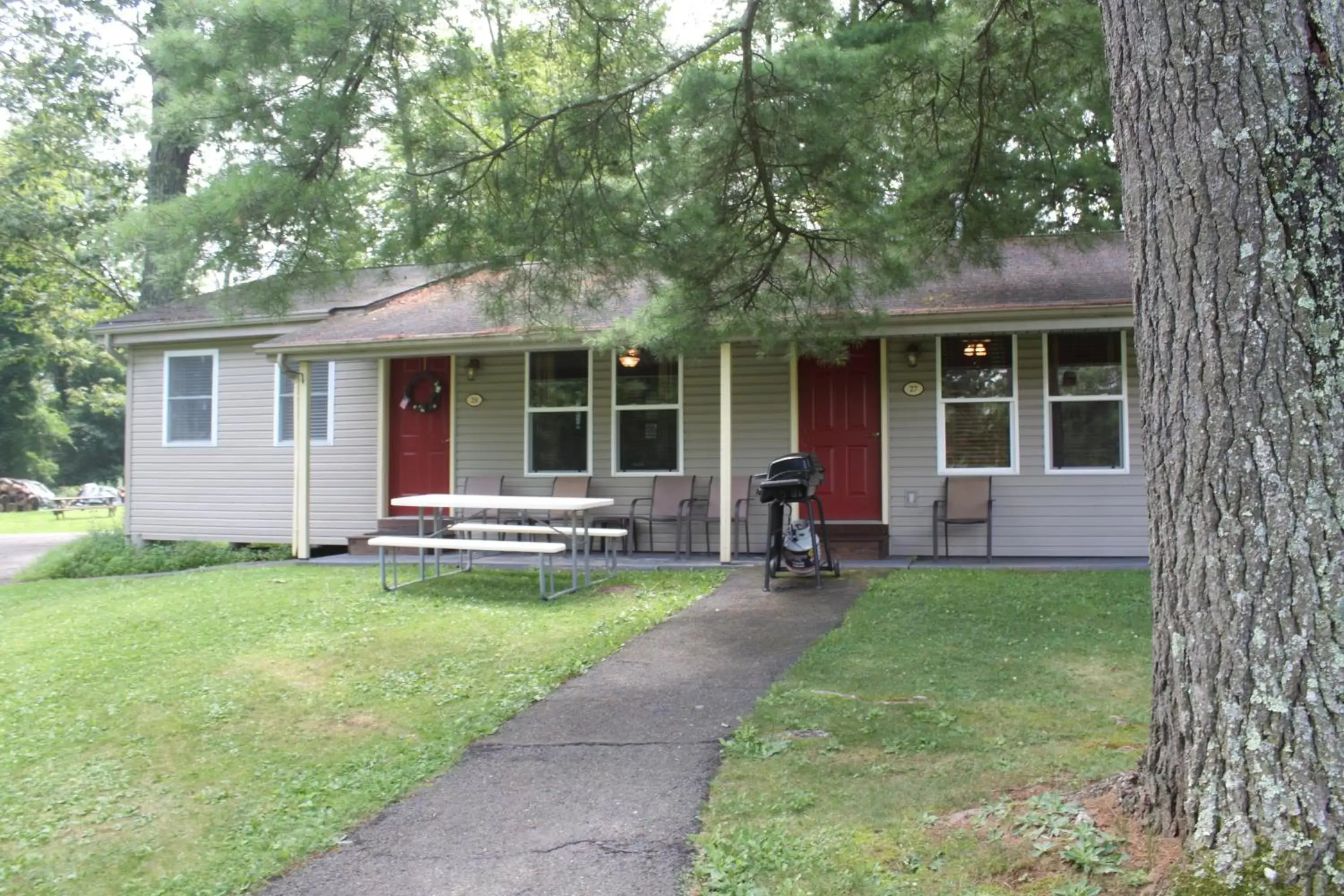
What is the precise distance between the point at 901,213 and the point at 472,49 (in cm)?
304

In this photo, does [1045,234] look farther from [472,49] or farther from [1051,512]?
[472,49]

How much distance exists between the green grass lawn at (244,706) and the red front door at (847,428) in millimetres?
2034

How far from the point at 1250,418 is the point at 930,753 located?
6.27ft

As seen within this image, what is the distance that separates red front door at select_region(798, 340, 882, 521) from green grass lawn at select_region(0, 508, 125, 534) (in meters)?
12.9

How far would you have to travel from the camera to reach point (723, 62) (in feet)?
19.3

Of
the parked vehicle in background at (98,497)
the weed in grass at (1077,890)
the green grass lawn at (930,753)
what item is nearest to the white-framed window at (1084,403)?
the green grass lawn at (930,753)

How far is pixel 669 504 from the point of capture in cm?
998

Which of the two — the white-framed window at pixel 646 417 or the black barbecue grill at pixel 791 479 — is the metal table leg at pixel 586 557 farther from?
the white-framed window at pixel 646 417

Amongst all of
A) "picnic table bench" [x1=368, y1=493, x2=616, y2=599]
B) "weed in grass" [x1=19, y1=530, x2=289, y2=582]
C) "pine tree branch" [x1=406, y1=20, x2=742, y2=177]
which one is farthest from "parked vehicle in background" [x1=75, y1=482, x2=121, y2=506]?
"pine tree branch" [x1=406, y1=20, x2=742, y2=177]

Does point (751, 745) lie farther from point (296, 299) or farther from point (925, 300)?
point (296, 299)

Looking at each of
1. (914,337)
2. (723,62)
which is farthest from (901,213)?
(914,337)

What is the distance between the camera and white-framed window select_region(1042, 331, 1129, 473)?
9039 mm

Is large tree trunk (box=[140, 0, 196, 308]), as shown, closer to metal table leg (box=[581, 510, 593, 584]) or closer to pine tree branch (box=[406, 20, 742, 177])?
pine tree branch (box=[406, 20, 742, 177])

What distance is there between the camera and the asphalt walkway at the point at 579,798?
2812 millimetres
